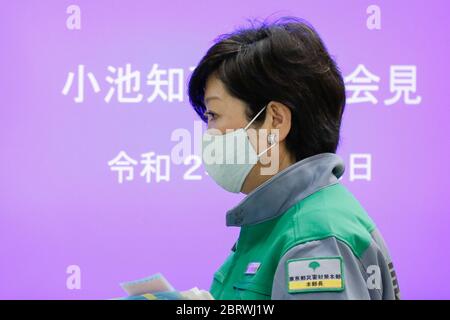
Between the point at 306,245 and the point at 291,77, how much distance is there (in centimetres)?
35

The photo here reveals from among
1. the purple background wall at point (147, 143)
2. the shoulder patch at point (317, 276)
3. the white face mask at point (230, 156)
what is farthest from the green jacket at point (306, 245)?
the purple background wall at point (147, 143)

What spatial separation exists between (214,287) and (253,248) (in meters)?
Result: 0.13

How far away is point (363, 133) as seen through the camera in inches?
98.3

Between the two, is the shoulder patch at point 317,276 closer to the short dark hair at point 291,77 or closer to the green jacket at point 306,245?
the green jacket at point 306,245

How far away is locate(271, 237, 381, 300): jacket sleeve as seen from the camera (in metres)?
1.04

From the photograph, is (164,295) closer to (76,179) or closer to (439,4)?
(76,179)

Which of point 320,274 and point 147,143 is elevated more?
point 147,143

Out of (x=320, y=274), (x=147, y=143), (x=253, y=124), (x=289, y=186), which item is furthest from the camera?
(x=147, y=143)

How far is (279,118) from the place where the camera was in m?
1.29

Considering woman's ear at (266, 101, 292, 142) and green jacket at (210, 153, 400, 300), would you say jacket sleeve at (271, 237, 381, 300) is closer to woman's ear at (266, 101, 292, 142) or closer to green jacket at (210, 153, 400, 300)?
green jacket at (210, 153, 400, 300)

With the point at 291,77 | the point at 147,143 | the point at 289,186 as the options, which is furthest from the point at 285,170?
the point at 147,143

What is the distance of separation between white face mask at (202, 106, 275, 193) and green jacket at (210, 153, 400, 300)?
108 millimetres

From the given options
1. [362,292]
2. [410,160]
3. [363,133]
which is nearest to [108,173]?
[363,133]

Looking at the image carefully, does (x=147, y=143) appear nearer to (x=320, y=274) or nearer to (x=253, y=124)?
(x=253, y=124)
